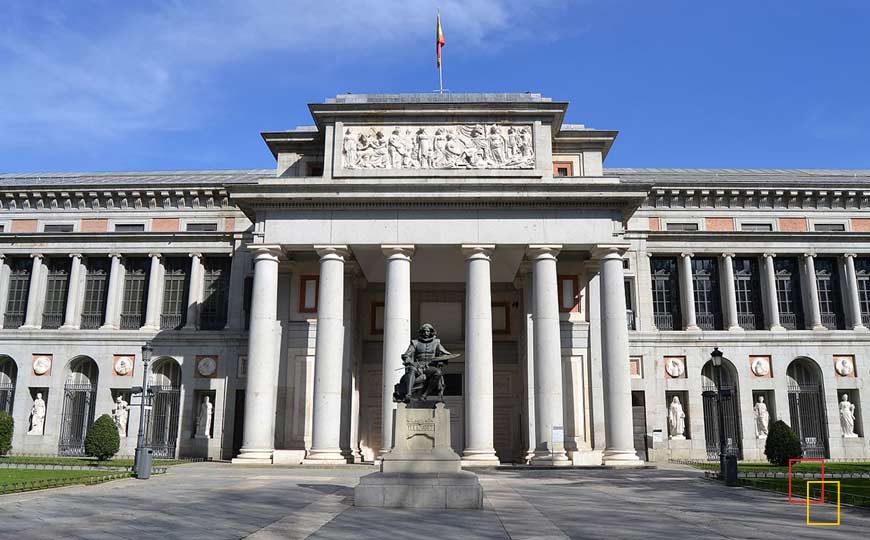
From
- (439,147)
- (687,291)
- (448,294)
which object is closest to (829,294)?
(687,291)

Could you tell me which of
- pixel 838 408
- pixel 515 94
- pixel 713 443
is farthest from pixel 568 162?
pixel 838 408

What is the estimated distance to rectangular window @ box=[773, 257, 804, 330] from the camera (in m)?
45.2

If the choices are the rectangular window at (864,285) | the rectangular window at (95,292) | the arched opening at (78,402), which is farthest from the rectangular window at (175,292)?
the rectangular window at (864,285)

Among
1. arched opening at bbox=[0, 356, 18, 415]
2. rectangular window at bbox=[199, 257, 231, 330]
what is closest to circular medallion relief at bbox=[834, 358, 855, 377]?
rectangular window at bbox=[199, 257, 231, 330]

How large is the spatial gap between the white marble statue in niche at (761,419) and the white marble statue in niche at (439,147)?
21.2 meters

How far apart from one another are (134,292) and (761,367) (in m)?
39.3

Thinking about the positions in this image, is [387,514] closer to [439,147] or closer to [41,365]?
[439,147]

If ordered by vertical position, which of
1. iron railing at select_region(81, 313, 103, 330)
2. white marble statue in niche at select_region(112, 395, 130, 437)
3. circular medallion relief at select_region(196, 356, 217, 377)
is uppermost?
iron railing at select_region(81, 313, 103, 330)

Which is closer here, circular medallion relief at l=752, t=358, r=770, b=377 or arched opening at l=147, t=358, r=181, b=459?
arched opening at l=147, t=358, r=181, b=459

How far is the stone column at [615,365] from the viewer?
107 feet

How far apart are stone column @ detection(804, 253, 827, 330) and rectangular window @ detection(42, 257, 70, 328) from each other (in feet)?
153

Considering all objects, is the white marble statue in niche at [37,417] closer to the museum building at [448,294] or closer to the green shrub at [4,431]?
the museum building at [448,294]

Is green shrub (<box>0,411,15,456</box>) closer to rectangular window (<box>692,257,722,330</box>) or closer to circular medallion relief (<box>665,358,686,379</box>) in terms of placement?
circular medallion relief (<box>665,358,686,379</box>)

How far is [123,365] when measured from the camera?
43781 millimetres
